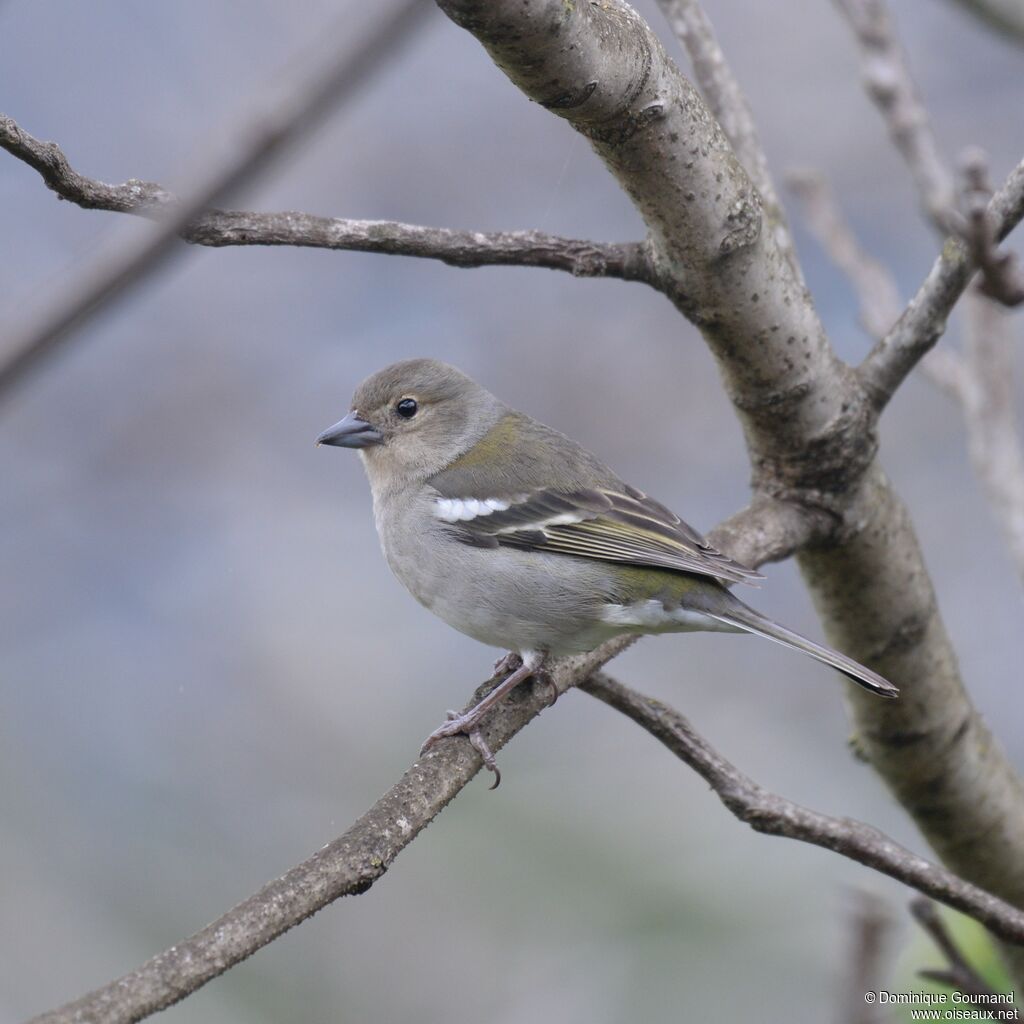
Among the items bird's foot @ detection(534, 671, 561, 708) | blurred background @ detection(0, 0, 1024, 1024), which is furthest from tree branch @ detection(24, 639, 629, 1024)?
blurred background @ detection(0, 0, 1024, 1024)

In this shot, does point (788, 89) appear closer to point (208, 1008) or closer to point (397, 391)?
point (397, 391)

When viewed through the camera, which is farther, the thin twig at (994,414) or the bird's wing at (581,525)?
the bird's wing at (581,525)

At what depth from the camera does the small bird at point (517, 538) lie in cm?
366

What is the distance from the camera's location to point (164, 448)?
6.43 m

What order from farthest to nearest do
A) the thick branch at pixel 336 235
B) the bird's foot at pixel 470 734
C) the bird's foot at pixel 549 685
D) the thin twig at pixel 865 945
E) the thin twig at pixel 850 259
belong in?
1. the thin twig at pixel 850 259
2. the bird's foot at pixel 549 685
3. the bird's foot at pixel 470 734
4. the thick branch at pixel 336 235
5. the thin twig at pixel 865 945

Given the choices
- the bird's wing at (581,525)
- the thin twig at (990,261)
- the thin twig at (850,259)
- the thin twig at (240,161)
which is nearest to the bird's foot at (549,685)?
the bird's wing at (581,525)

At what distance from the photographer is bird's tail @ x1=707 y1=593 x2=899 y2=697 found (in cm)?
310

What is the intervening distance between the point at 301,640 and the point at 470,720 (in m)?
3.96

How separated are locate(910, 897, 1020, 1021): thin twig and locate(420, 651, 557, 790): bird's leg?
98cm

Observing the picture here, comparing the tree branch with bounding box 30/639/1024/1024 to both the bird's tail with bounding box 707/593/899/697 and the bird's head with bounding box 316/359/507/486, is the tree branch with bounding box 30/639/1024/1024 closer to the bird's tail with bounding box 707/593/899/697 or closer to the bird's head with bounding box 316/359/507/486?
the bird's tail with bounding box 707/593/899/697

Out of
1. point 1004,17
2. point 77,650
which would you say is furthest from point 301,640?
point 1004,17

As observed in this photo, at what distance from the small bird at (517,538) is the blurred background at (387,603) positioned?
6.01ft

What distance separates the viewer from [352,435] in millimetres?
4523

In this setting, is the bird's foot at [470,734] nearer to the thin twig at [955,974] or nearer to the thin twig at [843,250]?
the thin twig at [955,974]
